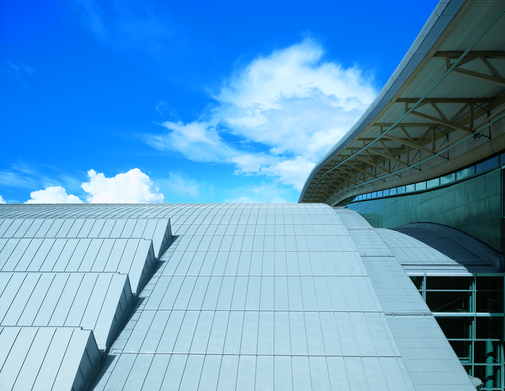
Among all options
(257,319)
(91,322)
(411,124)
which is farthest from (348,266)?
(411,124)

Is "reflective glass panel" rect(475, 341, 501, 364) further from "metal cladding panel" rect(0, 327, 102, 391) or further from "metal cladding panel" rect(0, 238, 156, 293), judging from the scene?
"metal cladding panel" rect(0, 327, 102, 391)

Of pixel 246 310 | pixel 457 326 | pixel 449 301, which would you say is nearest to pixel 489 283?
pixel 449 301

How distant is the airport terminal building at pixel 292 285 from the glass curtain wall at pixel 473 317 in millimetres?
65

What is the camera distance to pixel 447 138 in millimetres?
20906

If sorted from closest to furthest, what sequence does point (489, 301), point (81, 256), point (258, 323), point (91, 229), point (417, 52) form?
point (258, 323) < point (417, 52) < point (81, 256) < point (489, 301) < point (91, 229)

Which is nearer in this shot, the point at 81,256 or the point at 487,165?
the point at 81,256

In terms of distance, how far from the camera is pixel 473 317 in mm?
14672

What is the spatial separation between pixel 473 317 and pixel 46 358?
60.6ft

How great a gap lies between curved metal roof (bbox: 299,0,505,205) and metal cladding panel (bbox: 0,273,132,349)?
50.7ft

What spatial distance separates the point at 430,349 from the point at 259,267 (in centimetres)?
697

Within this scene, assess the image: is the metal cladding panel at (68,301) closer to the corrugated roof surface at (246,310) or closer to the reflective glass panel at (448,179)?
the corrugated roof surface at (246,310)

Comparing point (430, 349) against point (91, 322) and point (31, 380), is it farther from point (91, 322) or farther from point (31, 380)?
point (31, 380)

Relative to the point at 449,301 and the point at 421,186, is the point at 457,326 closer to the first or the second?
the point at 449,301

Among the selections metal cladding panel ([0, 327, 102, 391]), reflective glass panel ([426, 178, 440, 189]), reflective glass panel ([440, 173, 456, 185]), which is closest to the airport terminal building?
metal cladding panel ([0, 327, 102, 391])
